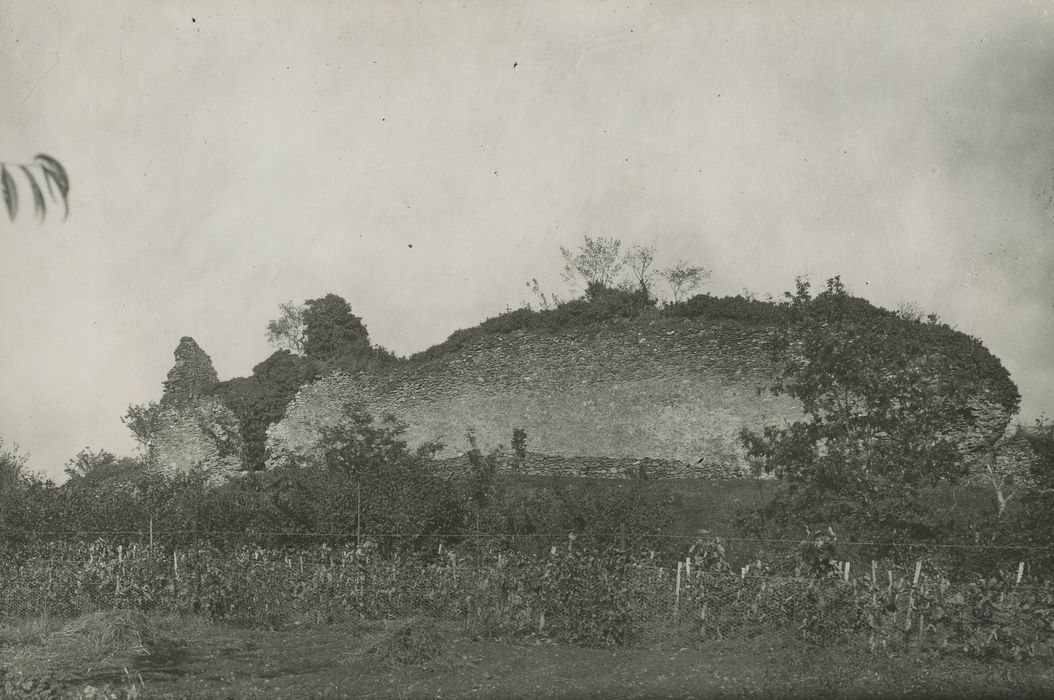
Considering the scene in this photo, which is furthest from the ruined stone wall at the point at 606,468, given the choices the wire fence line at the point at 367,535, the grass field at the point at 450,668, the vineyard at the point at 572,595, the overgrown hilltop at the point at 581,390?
the grass field at the point at 450,668

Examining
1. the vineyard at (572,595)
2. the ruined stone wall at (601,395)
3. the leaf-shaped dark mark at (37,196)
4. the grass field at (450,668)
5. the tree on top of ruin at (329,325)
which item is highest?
the tree on top of ruin at (329,325)

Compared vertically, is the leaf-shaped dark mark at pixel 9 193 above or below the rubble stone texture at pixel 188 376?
below

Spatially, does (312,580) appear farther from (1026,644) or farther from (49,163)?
(49,163)

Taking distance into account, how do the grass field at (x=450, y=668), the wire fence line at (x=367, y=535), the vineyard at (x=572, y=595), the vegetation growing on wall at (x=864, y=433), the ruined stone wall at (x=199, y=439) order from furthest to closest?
the ruined stone wall at (x=199, y=439)
the wire fence line at (x=367, y=535)
the vegetation growing on wall at (x=864, y=433)
the vineyard at (x=572, y=595)
the grass field at (x=450, y=668)

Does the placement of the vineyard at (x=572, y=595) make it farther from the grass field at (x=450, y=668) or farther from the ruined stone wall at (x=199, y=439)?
the ruined stone wall at (x=199, y=439)

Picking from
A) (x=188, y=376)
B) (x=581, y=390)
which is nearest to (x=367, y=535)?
(x=581, y=390)

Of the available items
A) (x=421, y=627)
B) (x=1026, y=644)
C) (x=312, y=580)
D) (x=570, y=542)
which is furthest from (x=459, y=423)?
(x=1026, y=644)

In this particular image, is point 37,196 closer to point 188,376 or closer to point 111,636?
point 111,636
